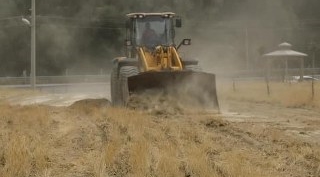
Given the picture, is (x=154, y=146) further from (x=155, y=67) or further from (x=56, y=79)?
(x=56, y=79)

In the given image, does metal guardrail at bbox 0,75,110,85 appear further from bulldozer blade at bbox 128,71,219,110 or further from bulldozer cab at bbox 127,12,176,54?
bulldozer blade at bbox 128,71,219,110

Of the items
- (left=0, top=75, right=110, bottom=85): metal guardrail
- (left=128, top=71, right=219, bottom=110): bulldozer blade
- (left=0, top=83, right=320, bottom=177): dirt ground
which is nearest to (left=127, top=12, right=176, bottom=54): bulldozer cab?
(left=128, top=71, right=219, bottom=110): bulldozer blade

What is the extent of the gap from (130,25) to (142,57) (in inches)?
70.9

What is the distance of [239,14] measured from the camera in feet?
221

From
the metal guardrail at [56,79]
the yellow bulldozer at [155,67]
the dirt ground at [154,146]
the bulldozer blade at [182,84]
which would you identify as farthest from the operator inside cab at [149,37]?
the metal guardrail at [56,79]

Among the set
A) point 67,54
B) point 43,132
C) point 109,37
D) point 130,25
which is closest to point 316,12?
point 109,37

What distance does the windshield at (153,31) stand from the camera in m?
19.6

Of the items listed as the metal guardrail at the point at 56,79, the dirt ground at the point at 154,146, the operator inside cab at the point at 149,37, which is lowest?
the metal guardrail at the point at 56,79

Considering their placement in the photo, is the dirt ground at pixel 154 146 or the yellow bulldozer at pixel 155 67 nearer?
the dirt ground at pixel 154 146

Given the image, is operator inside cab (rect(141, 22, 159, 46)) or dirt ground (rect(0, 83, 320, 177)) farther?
operator inside cab (rect(141, 22, 159, 46))

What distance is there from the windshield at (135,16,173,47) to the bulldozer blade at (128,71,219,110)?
246cm

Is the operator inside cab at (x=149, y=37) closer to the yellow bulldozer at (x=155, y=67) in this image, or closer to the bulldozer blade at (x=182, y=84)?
the yellow bulldozer at (x=155, y=67)

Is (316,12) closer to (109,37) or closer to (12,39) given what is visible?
(109,37)

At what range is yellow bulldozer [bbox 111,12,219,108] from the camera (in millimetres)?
17234
